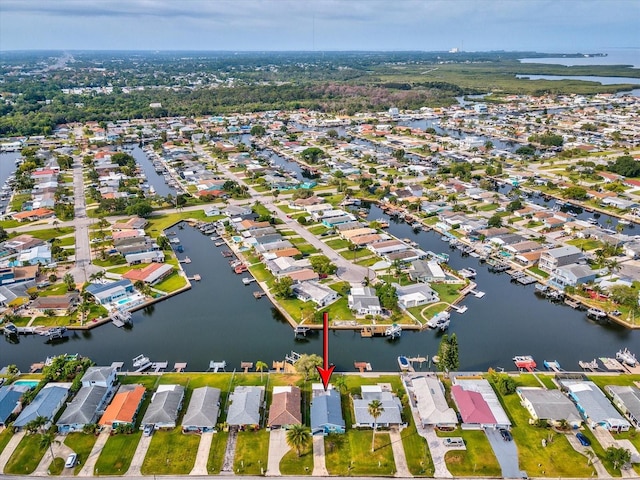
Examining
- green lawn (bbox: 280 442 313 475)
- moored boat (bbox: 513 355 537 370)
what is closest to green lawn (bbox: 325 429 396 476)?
green lawn (bbox: 280 442 313 475)

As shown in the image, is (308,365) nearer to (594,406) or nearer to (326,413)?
(326,413)

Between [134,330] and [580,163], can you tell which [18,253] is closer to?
[134,330]

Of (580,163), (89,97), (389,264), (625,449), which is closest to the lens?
(625,449)

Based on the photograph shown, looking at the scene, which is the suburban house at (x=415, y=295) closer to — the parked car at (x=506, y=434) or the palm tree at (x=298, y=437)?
the parked car at (x=506, y=434)

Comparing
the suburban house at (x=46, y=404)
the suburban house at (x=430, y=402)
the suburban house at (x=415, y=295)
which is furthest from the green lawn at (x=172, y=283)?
the suburban house at (x=430, y=402)

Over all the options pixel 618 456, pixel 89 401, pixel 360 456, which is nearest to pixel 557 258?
pixel 618 456

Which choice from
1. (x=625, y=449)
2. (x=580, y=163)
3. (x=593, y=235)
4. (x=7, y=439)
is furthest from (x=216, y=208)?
(x=580, y=163)
